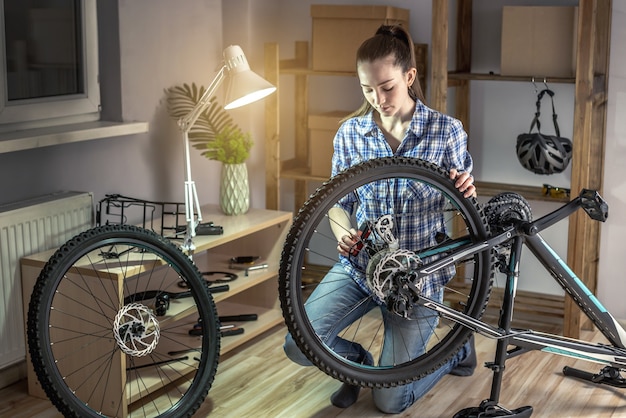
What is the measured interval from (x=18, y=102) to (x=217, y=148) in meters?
0.88

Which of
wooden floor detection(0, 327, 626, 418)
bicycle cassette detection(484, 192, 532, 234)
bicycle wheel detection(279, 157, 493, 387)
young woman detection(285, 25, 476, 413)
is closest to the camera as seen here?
bicycle wheel detection(279, 157, 493, 387)

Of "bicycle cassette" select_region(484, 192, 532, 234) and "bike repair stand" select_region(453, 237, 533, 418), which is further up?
"bicycle cassette" select_region(484, 192, 532, 234)

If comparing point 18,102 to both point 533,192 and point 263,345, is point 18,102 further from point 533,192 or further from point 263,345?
point 533,192

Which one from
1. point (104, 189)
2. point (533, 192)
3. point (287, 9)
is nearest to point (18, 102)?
point (104, 189)

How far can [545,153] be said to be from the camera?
372 cm

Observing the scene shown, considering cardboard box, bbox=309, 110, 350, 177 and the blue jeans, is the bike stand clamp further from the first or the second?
cardboard box, bbox=309, 110, 350, 177

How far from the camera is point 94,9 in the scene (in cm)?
358

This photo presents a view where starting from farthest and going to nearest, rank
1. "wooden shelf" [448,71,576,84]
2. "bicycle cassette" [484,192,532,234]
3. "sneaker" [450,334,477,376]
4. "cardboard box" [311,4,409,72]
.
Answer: "cardboard box" [311,4,409,72]
"wooden shelf" [448,71,576,84]
"sneaker" [450,334,477,376]
"bicycle cassette" [484,192,532,234]

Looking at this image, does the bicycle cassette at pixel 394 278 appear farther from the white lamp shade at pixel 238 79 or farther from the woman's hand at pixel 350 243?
the white lamp shade at pixel 238 79

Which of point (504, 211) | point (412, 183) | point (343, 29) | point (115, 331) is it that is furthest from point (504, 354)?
point (343, 29)

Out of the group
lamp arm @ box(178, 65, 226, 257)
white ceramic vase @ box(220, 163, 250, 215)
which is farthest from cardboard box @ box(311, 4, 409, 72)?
lamp arm @ box(178, 65, 226, 257)

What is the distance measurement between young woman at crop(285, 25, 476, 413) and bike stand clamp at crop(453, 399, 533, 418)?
0.83 feet

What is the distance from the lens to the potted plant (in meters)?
3.82

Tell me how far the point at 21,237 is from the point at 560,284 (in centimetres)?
184
